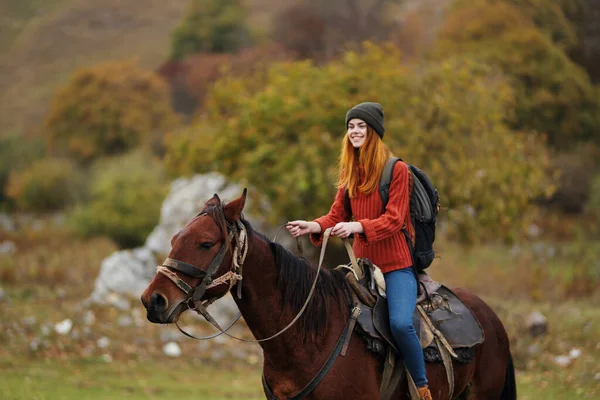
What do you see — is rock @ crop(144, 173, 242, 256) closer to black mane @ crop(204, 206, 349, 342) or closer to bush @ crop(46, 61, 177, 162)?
black mane @ crop(204, 206, 349, 342)

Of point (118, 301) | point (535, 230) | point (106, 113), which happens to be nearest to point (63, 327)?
point (118, 301)

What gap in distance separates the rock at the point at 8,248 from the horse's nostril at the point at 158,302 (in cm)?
2166

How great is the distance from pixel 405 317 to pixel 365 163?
1.16 meters

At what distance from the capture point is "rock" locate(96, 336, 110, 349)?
15086 mm

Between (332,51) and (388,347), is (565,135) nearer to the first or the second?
(332,51)

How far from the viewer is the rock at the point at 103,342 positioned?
15.1 m

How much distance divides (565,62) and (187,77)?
95.3ft

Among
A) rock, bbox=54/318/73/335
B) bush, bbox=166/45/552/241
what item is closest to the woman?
bush, bbox=166/45/552/241

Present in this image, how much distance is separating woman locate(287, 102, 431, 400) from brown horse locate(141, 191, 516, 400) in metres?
0.28

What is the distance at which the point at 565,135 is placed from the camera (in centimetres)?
3388

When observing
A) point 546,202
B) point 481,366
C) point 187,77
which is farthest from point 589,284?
A: point 187,77

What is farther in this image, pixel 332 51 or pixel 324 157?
pixel 332 51

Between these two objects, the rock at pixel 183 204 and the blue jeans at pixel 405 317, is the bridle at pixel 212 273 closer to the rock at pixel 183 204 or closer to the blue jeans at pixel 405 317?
the blue jeans at pixel 405 317

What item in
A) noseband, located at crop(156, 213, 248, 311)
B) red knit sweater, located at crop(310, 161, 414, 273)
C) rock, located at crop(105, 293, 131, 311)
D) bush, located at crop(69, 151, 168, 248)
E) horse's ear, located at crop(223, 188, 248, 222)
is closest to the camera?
noseband, located at crop(156, 213, 248, 311)
